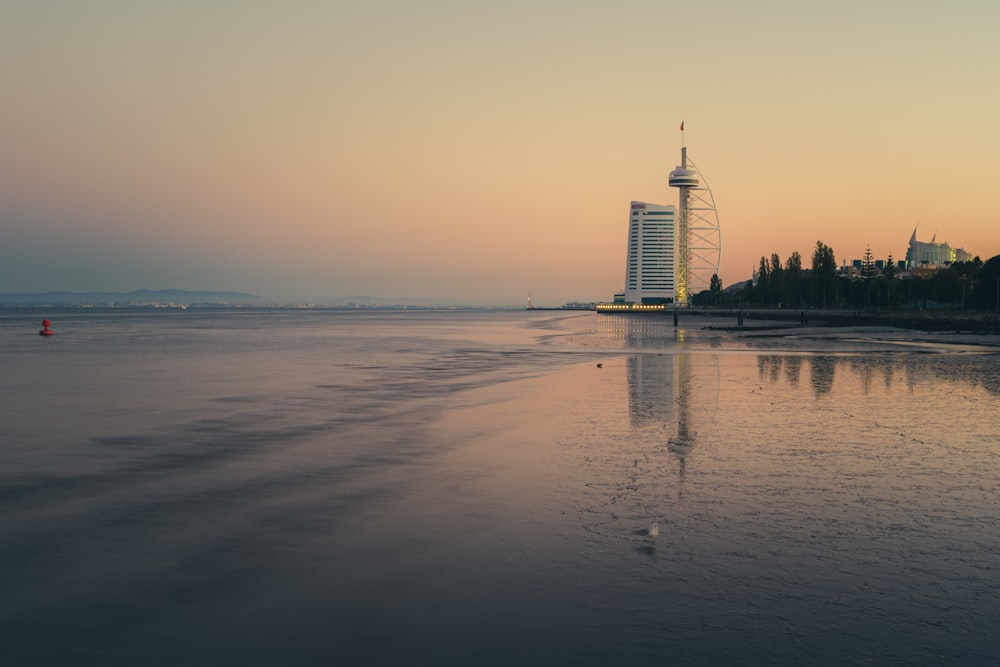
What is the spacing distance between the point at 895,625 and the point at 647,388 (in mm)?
22119

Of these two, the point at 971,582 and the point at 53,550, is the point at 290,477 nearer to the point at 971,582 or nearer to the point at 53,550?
the point at 53,550

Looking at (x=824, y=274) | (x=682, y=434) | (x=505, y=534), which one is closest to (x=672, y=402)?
(x=682, y=434)

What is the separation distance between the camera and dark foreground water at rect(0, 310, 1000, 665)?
6.93 meters

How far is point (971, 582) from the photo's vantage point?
8055 millimetres

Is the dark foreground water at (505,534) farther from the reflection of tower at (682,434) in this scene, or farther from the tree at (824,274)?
the tree at (824,274)

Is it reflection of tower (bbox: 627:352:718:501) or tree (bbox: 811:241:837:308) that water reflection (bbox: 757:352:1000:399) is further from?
tree (bbox: 811:241:837:308)

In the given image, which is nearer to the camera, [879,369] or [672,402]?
[672,402]

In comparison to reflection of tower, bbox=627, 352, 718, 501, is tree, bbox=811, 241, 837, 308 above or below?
above

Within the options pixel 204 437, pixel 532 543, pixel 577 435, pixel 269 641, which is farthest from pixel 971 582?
pixel 204 437

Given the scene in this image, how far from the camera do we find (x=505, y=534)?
1024cm

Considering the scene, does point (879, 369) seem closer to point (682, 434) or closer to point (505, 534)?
point (682, 434)

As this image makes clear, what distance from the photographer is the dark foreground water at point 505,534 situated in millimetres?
6926

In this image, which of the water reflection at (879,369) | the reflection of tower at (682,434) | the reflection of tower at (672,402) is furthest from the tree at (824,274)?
the reflection of tower at (682,434)

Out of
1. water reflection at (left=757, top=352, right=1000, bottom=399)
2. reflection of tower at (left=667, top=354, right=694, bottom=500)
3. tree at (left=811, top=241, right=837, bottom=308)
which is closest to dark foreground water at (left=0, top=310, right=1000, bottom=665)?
reflection of tower at (left=667, top=354, right=694, bottom=500)
